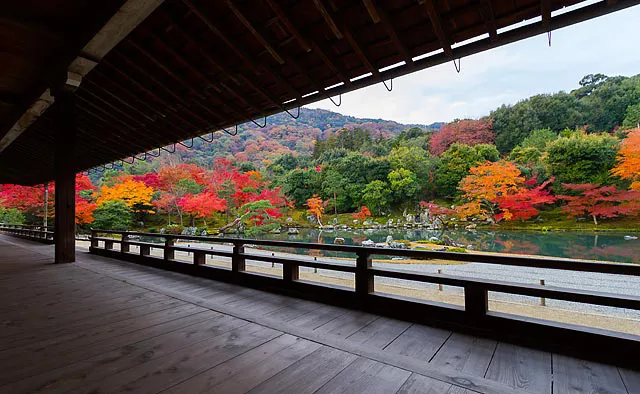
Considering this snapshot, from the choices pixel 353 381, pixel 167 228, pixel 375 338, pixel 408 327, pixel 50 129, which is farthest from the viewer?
pixel 167 228

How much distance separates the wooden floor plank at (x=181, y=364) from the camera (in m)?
1.32

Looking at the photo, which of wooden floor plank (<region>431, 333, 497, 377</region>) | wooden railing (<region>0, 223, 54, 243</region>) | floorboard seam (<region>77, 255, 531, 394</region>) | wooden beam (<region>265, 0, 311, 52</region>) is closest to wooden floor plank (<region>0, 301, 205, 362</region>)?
floorboard seam (<region>77, 255, 531, 394</region>)

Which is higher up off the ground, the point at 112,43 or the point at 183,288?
the point at 112,43

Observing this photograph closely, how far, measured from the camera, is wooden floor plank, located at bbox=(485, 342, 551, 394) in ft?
4.37

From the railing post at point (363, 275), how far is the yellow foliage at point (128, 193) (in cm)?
1555

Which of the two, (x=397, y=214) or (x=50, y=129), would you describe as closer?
(x=50, y=129)

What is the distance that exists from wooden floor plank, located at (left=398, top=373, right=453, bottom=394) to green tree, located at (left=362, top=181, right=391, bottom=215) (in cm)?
1835

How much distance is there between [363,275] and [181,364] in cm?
142

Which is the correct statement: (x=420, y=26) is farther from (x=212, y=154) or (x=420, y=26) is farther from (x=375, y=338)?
(x=212, y=154)

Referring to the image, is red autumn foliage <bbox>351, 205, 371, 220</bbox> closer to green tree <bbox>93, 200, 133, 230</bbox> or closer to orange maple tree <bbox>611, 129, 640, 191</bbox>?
orange maple tree <bbox>611, 129, 640, 191</bbox>

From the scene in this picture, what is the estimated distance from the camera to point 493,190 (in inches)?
603

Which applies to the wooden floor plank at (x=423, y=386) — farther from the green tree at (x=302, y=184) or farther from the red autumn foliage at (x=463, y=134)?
the red autumn foliage at (x=463, y=134)

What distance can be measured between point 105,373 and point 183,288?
1.74 metres

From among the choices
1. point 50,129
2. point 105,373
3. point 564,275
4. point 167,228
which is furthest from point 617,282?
point 167,228
